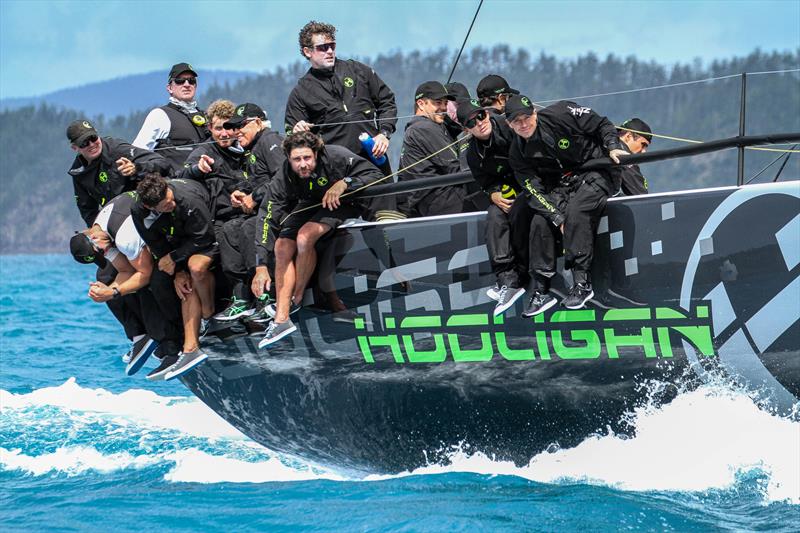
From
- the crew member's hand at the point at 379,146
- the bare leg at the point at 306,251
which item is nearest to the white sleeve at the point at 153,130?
the crew member's hand at the point at 379,146

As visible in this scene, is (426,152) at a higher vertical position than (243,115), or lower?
lower

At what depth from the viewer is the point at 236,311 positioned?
22.4ft

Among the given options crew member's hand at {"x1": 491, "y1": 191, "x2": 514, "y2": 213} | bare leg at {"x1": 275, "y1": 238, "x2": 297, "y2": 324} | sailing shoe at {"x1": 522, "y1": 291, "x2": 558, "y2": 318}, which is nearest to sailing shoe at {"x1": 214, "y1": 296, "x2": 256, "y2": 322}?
bare leg at {"x1": 275, "y1": 238, "x2": 297, "y2": 324}

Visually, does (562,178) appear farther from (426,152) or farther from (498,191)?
(426,152)

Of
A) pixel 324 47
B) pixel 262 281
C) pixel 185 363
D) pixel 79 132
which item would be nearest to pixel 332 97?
pixel 324 47

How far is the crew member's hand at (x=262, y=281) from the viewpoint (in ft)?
21.2

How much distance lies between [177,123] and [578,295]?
11.1 feet

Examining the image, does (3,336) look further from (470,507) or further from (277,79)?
(277,79)

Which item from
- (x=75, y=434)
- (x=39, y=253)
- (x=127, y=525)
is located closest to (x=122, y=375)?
(x=75, y=434)

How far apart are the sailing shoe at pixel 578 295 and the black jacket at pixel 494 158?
26.1 inches

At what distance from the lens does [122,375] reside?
41.0 ft

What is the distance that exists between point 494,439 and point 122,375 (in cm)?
741

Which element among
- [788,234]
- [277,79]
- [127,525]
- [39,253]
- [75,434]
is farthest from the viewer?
[277,79]

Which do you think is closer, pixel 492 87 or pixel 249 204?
pixel 492 87
